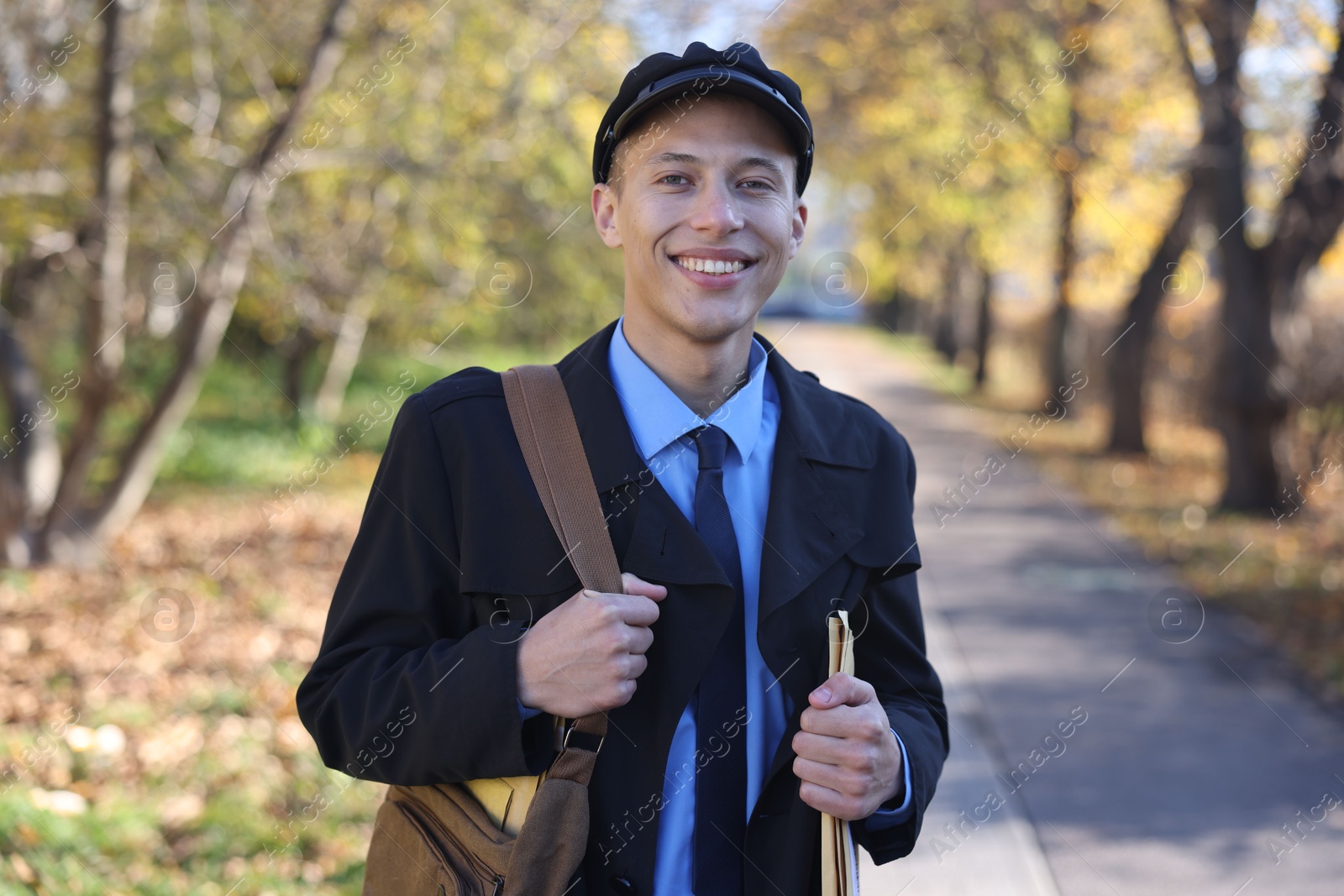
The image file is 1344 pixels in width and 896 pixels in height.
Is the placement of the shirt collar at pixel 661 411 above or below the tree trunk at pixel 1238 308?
below

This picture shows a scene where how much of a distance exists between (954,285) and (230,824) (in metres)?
28.1

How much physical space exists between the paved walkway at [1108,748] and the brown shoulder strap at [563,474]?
3054 millimetres

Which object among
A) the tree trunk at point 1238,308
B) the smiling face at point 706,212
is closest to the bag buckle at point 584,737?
the smiling face at point 706,212

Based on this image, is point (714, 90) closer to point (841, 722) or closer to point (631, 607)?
point (631, 607)

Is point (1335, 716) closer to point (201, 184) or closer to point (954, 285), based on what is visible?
point (201, 184)

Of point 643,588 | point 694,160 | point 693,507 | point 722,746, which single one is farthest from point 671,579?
point 694,160

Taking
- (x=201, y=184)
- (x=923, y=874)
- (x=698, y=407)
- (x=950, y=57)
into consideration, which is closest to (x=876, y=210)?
(x=950, y=57)

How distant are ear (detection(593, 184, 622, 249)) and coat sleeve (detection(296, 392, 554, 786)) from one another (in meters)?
0.49

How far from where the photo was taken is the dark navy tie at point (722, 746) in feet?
6.00

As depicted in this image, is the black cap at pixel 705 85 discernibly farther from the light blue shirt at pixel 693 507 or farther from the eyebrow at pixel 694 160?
the light blue shirt at pixel 693 507

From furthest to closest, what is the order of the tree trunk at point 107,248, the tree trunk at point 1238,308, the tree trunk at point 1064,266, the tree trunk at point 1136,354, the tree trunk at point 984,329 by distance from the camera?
the tree trunk at point 984,329 < the tree trunk at point 1136,354 < the tree trunk at point 1064,266 < the tree trunk at point 1238,308 < the tree trunk at point 107,248

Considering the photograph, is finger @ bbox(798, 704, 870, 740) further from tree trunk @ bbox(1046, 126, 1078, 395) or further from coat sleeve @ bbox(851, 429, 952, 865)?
tree trunk @ bbox(1046, 126, 1078, 395)

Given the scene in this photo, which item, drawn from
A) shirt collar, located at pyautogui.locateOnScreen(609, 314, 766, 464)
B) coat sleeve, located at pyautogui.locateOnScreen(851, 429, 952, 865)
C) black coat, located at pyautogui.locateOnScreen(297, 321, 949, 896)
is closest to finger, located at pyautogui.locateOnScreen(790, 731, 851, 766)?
black coat, located at pyautogui.locateOnScreen(297, 321, 949, 896)

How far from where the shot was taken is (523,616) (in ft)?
Result: 6.03
